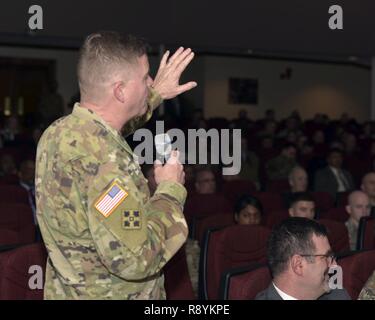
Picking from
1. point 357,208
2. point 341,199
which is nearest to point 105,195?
point 357,208

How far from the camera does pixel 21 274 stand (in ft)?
10.4

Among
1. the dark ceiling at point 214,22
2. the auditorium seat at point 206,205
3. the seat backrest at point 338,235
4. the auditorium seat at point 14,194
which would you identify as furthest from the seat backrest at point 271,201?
the dark ceiling at point 214,22

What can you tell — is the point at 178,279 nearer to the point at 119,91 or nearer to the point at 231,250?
the point at 231,250

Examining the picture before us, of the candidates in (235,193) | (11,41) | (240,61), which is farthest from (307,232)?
(240,61)

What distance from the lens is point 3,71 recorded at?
17219 mm

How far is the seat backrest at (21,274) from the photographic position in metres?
3.11

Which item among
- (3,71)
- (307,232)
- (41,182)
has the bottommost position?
(307,232)

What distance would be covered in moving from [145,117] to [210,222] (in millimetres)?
3380

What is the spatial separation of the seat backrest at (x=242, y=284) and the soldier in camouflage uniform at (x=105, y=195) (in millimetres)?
1121

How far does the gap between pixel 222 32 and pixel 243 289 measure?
11.4m

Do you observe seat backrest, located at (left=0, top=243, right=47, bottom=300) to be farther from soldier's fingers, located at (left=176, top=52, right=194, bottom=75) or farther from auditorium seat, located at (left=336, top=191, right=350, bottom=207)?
auditorium seat, located at (left=336, top=191, right=350, bottom=207)

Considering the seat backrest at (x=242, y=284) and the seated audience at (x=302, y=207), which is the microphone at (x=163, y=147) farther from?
the seated audience at (x=302, y=207)

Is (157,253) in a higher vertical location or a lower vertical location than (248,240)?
higher
